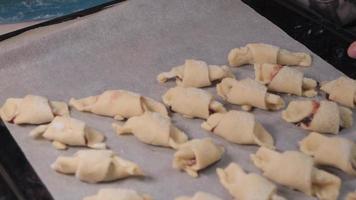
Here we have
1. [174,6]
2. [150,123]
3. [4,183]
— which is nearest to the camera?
[4,183]

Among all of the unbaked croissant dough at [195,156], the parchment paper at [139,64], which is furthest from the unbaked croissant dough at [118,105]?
the unbaked croissant dough at [195,156]

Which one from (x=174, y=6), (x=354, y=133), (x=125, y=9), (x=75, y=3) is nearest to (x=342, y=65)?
(x=354, y=133)

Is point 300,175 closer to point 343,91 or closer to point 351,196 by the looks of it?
point 351,196

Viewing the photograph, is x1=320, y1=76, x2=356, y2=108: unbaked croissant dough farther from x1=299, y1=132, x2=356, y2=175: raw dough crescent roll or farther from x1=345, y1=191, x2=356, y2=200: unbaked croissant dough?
x1=345, y1=191, x2=356, y2=200: unbaked croissant dough

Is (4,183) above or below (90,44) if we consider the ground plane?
below

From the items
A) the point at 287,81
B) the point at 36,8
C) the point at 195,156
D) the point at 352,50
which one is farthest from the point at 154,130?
the point at 36,8

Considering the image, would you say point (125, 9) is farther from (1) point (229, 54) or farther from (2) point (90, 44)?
(1) point (229, 54)

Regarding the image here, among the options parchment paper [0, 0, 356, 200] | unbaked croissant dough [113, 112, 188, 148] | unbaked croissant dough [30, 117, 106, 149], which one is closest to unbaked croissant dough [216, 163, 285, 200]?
parchment paper [0, 0, 356, 200]
